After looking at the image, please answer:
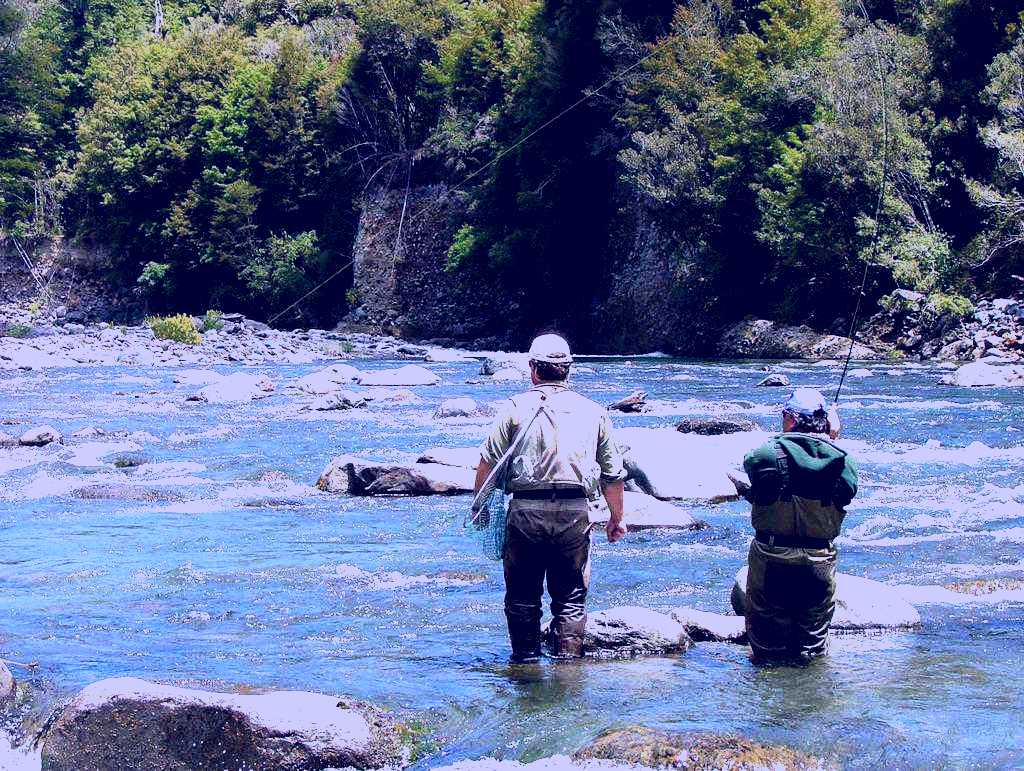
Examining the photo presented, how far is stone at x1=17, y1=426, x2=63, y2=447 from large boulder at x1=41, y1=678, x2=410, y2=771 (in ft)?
36.7

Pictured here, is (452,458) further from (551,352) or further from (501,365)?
(501,365)

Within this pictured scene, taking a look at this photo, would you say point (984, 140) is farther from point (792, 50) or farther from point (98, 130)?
point (98, 130)

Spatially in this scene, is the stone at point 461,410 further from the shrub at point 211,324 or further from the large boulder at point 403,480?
the shrub at point 211,324

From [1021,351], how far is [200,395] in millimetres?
17074

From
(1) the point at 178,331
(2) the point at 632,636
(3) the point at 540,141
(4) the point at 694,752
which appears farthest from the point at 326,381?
(3) the point at 540,141

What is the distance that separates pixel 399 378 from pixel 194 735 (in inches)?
797

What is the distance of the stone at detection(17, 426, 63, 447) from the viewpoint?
51.3 feet

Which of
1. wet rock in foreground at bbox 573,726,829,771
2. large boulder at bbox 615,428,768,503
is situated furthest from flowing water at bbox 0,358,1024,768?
large boulder at bbox 615,428,768,503

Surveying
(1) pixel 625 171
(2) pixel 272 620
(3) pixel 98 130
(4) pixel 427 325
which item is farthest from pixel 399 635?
(3) pixel 98 130

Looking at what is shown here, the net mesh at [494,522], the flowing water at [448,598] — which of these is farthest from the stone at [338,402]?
the net mesh at [494,522]

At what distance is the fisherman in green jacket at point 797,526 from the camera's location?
5996 millimetres

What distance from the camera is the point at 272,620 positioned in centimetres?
751

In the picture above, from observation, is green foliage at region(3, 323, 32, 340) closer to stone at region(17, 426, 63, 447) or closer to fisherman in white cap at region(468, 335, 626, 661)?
stone at region(17, 426, 63, 447)

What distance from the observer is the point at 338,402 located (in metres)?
20.4
